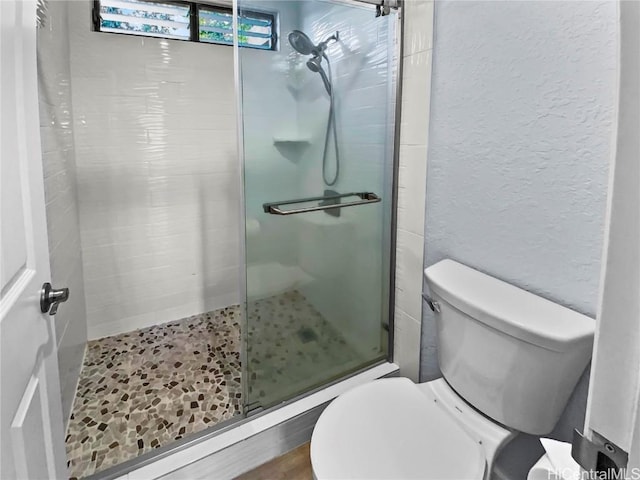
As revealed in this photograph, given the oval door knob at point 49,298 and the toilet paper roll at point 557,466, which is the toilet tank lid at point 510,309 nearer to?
the toilet paper roll at point 557,466

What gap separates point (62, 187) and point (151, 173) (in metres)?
0.60

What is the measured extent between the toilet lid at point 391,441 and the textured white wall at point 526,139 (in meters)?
0.38

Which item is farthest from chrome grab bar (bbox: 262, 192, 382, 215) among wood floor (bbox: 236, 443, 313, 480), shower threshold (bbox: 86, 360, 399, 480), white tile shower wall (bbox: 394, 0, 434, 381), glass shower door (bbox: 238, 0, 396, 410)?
wood floor (bbox: 236, 443, 313, 480)

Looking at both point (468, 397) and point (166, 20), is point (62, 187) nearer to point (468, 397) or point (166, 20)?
point (166, 20)

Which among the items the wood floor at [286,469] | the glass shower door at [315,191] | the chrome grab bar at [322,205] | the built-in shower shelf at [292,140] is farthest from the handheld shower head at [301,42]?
the wood floor at [286,469]

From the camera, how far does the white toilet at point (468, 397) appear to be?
0.98m

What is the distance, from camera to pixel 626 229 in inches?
11.8

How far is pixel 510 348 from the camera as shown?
104 centimetres

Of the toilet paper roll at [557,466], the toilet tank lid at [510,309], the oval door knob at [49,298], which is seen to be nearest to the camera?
the toilet paper roll at [557,466]

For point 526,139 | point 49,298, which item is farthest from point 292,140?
point 49,298

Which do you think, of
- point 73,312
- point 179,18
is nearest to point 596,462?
point 73,312

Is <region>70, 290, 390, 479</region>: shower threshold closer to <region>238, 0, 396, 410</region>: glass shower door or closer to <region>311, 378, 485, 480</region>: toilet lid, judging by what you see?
<region>238, 0, 396, 410</region>: glass shower door

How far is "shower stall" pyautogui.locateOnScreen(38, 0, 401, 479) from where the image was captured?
1429 millimetres

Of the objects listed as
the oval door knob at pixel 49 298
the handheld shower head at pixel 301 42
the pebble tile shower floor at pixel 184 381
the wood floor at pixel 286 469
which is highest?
the handheld shower head at pixel 301 42
